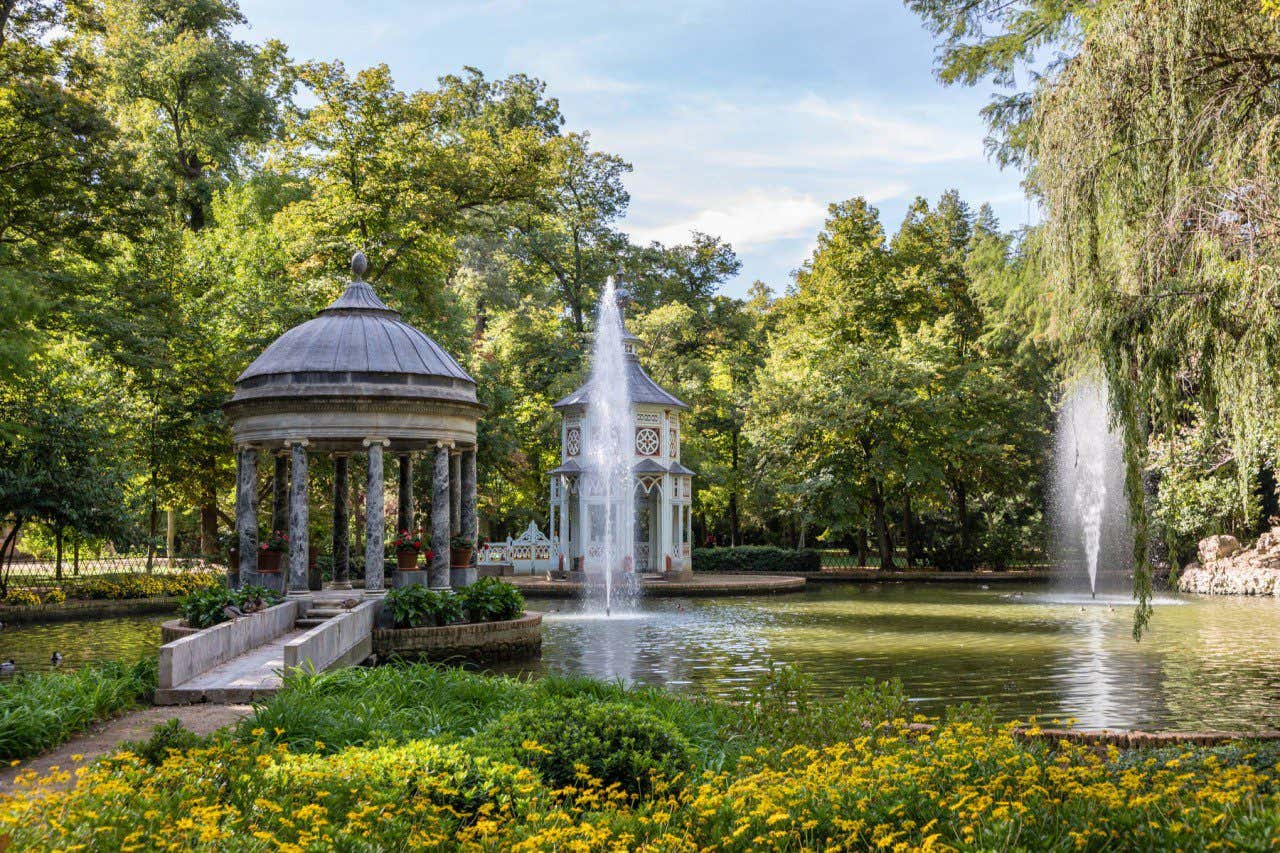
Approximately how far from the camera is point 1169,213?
8.80 meters

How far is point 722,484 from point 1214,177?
3305 cm

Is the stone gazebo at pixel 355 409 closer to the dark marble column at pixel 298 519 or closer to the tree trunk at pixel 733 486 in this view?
the dark marble column at pixel 298 519

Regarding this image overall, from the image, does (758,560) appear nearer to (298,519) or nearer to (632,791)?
(298,519)

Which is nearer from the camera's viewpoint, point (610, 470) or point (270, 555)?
point (270, 555)

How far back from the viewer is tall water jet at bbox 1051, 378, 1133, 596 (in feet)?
108

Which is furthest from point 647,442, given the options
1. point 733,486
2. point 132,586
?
point 132,586

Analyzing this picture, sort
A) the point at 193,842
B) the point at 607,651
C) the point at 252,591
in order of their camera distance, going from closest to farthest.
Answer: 1. the point at 193,842
2. the point at 252,591
3. the point at 607,651

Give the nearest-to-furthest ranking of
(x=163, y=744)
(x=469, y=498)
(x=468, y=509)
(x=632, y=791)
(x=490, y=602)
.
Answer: (x=632, y=791) → (x=163, y=744) → (x=490, y=602) → (x=468, y=509) → (x=469, y=498)

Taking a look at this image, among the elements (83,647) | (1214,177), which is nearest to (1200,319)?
(1214,177)

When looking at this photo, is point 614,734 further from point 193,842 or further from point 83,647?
point 83,647

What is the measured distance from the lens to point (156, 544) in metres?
28.7

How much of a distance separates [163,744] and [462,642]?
878 centimetres

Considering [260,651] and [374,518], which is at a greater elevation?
[374,518]

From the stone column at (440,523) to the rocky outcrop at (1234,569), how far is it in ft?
72.7
